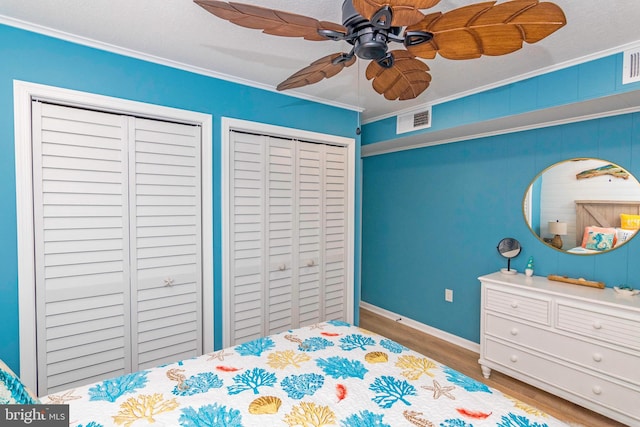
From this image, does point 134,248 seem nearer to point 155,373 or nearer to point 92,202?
point 92,202

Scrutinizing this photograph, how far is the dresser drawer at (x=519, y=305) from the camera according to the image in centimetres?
239

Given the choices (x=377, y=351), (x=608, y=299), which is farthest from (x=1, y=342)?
(x=608, y=299)

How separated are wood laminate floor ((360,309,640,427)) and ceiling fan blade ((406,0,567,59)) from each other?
7.94ft

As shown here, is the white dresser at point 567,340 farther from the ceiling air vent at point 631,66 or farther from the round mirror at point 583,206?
the ceiling air vent at point 631,66

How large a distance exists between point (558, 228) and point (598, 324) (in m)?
0.85

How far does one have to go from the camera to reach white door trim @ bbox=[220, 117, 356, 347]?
2.50m

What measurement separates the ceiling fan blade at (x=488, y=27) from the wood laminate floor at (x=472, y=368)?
7.94 feet

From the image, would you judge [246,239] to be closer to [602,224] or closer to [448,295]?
[448,295]

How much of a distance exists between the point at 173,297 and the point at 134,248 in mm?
444

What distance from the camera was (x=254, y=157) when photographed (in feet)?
8.80

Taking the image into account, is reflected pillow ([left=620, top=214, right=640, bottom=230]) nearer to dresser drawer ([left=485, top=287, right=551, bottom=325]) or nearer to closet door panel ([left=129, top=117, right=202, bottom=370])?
dresser drawer ([left=485, top=287, right=551, bottom=325])

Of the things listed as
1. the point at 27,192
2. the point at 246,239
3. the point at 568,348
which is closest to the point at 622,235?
the point at 568,348

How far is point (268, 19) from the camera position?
1.13m

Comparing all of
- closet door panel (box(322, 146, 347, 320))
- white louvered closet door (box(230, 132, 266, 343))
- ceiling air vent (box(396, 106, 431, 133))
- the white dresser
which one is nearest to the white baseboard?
the white dresser
